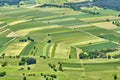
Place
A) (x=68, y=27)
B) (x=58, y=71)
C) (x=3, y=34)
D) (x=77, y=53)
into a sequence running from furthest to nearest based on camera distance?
(x=68, y=27) → (x=3, y=34) → (x=77, y=53) → (x=58, y=71)

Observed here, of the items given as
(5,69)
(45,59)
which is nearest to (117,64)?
(45,59)

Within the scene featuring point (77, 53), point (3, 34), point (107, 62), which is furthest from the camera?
point (3, 34)

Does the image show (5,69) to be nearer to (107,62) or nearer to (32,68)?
(32,68)

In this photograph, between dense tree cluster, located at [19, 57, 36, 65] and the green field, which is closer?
the green field

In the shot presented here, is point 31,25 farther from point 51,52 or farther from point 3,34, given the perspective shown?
point 51,52

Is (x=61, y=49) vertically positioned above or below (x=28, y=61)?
above

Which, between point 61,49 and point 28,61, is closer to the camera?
point 28,61

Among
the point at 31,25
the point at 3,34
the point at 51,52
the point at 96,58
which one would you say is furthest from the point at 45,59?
the point at 31,25

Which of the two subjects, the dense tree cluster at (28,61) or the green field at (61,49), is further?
the dense tree cluster at (28,61)

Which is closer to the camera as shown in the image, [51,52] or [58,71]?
[58,71]
